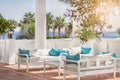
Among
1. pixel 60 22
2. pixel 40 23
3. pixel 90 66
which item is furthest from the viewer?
pixel 60 22

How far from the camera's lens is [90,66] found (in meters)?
7.91

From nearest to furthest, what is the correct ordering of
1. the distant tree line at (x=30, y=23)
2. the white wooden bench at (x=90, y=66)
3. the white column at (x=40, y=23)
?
the white wooden bench at (x=90, y=66)
the white column at (x=40, y=23)
the distant tree line at (x=30, y=23)

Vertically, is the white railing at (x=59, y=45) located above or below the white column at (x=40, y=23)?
below

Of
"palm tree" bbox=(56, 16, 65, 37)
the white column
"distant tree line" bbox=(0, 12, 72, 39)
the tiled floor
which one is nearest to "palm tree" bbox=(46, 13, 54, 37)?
"distant tree line" bbox=(0, 12, 72, 39)

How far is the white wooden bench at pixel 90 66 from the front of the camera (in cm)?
763

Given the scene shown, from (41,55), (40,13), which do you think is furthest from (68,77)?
(40,13)

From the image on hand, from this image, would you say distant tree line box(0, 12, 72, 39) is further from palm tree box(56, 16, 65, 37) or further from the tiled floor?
the tiled floor

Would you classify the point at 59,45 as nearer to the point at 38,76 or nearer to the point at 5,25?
the point at 38,76

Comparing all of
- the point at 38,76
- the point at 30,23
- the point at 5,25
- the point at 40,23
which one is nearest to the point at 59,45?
the point at 40,23

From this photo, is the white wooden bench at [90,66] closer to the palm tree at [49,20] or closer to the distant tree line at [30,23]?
the distant tree line at [30,23]

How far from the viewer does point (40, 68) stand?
1066cm

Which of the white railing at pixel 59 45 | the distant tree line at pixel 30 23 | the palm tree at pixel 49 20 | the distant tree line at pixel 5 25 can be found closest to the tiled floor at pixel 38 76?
the white railing at pixel 59 45

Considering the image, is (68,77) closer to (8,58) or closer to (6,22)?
(8,58)

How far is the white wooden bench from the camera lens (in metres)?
7.63
